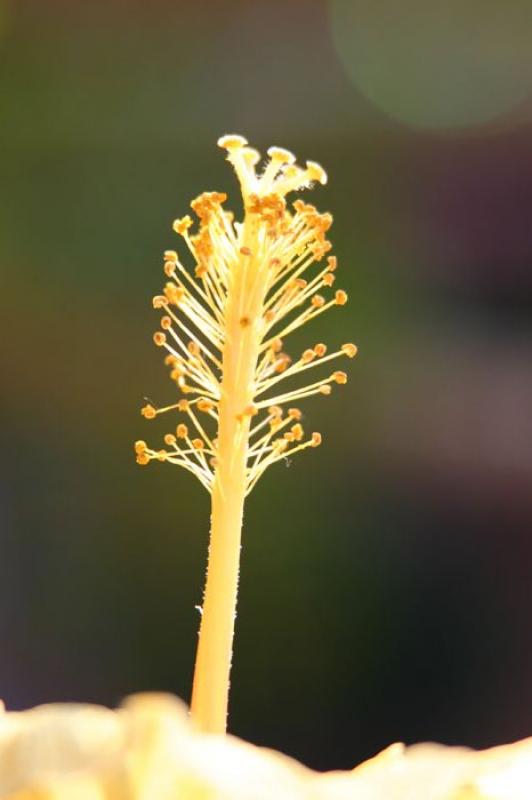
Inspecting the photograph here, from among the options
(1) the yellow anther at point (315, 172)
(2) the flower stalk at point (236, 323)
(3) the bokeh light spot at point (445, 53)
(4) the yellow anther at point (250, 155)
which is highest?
(3) the bokeh light spot at point (445, 53)

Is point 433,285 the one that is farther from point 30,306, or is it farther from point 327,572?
point 30,306

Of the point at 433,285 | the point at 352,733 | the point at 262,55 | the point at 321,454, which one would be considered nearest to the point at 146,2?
the point at 262,55

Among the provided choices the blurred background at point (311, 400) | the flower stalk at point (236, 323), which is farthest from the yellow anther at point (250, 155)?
the blurred background at point (311, 400)

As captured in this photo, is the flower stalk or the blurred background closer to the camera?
the flower stalk

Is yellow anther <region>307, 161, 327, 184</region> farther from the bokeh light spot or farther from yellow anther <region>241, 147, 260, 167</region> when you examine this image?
the bokeh light spot

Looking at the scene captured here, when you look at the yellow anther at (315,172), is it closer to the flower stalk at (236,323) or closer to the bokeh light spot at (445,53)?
the flower stalk at (236,323)

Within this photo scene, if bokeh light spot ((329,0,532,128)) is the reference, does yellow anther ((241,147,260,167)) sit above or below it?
below

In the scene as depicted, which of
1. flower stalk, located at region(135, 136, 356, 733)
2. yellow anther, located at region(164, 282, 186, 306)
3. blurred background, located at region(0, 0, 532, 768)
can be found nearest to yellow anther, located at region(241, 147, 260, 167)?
flower stalk, located at region(135, 136, 356, 733)
